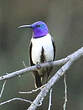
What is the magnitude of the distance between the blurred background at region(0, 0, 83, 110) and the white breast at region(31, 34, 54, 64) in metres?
3.03

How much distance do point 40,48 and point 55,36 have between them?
3.12 metres

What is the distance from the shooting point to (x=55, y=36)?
21.5 ft

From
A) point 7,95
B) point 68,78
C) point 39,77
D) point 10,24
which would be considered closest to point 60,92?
point 68,78

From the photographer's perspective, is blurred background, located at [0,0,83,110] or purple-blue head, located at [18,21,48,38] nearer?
purple-blue head, located at [18,21,48,38]

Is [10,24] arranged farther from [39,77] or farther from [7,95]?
[39,77]

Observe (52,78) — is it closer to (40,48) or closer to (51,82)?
(51,82)

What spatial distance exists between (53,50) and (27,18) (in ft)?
10.5

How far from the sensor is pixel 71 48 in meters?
6.67

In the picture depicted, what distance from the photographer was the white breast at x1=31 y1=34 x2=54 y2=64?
345 centimetres

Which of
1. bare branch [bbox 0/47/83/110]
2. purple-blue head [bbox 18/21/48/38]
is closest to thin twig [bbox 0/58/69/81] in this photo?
bare branch [bbox 0/47/83/110]

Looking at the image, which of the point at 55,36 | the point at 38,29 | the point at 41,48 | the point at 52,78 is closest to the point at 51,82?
the point at 52,78

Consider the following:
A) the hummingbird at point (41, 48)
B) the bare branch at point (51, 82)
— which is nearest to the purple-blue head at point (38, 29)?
the hummingbird at point (41, 48)

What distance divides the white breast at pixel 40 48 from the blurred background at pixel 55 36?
3.03m

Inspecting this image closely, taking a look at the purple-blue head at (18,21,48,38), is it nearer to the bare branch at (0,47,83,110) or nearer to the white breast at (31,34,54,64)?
the white breast at (31,34,54,64)
